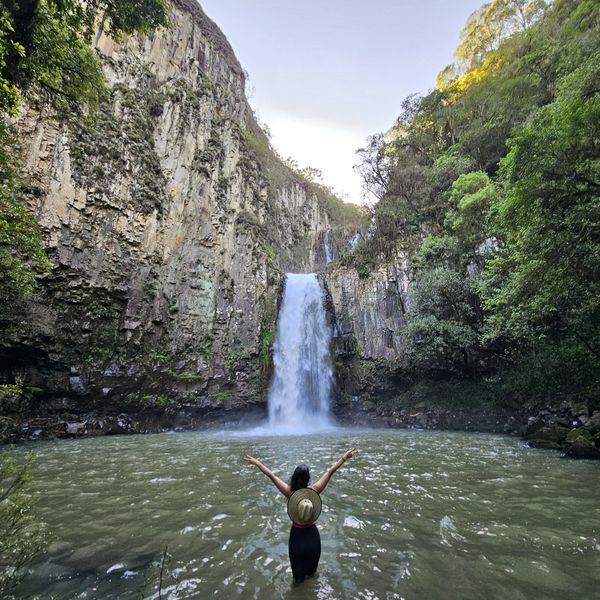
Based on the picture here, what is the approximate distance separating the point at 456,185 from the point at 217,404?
18.1 metres

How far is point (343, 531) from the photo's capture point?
4.44 metres

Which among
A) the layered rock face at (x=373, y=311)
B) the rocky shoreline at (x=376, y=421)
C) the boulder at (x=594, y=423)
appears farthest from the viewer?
the layered rock face at (x=373, y=311)

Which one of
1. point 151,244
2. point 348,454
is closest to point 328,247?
point 151,244

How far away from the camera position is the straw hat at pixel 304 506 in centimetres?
323

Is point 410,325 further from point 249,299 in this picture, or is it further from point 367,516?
point 367,516

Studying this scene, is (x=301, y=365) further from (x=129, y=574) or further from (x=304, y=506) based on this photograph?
(x=304, y=506)

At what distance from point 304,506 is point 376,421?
16792 mm

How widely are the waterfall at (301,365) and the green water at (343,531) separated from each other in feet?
37.3


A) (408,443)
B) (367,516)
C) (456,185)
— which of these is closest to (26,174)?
(367,516)

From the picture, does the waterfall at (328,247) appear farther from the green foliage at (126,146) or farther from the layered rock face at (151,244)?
the green foliage at (126,146)

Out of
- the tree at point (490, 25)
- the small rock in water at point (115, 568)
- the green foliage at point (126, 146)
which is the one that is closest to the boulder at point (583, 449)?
the small rock in water at point (115, 568)

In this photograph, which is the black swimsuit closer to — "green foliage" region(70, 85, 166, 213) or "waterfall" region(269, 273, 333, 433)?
"waterfall" region(269, 273, 333, 433)

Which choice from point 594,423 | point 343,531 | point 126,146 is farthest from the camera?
point 126,146

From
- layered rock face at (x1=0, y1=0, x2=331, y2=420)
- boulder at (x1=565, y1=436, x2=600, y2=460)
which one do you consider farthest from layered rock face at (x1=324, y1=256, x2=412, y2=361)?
boulder at (x1=565, y1=436, x2=600, y2=460)
